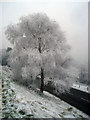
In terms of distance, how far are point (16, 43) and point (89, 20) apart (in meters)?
7.94

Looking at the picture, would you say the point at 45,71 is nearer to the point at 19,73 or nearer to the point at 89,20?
the point at 19,73

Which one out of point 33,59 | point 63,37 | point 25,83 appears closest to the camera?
point 33,59

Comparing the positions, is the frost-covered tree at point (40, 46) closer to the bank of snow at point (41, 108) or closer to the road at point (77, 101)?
the bank of snow at point (41, 108)

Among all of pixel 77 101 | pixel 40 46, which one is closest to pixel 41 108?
pixel 40 46

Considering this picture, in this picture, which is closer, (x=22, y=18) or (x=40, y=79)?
(x=22, y=18)

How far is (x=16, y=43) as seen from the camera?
30.9 ft

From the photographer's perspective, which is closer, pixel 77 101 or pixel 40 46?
pixel 40 46

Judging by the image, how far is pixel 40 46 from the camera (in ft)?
30.3

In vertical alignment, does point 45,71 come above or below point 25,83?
above

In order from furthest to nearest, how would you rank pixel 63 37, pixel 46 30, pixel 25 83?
1. pixel 25 83
2. pixel 63 37
3. pixel 46 30

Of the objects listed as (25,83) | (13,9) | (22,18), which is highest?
(13,9)

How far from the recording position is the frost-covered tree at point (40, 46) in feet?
27.6

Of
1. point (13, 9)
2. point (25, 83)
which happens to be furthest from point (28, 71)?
point (13, 9)

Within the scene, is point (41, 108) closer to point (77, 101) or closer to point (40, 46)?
point (40, 46)
